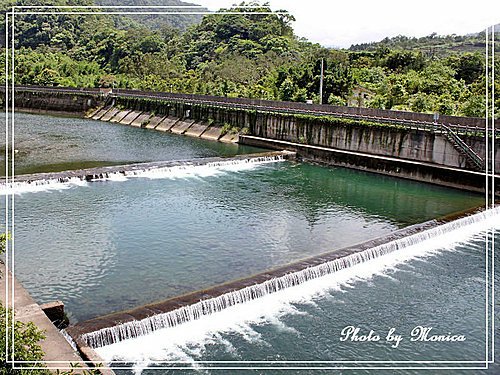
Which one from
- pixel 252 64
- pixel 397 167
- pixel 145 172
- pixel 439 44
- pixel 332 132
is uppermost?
pixel 439 44

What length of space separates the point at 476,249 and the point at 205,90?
3740 centimetres

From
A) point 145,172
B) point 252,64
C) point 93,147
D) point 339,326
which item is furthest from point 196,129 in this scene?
point 339,326

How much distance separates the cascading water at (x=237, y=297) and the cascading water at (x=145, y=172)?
423 inches

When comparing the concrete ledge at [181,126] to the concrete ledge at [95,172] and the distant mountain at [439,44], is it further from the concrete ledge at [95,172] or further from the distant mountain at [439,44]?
the distant mountain at [439,44]

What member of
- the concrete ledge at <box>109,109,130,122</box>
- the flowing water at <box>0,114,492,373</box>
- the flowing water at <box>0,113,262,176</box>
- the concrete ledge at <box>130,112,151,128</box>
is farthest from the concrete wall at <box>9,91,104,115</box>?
the flowing water at <box>0,114,492,373</box>

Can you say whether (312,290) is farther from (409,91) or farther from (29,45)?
(29,45)

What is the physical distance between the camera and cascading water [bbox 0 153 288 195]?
20347mm

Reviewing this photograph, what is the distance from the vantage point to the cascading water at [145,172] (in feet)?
66.8

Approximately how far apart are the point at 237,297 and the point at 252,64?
5091cm

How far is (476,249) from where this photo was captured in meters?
15.5

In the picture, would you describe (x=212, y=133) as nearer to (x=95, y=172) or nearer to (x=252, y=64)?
(x=95, y=172)

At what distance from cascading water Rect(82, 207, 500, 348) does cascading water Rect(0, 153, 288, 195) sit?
1075cm

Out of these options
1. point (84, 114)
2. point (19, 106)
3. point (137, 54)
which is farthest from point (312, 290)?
point (137, 54)

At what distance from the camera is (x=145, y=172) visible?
23.6 metres
